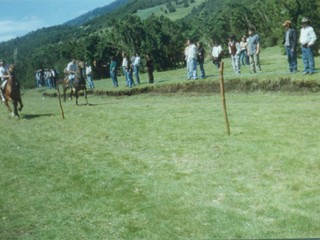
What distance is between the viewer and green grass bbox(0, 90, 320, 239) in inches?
319

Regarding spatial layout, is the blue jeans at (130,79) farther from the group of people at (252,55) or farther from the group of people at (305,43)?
the group of people at (305,43)

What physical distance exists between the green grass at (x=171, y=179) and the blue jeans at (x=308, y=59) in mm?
3821

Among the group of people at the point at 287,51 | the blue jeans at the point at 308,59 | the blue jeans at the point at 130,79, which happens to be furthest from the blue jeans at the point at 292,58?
the blue jeans at the point at 130,79

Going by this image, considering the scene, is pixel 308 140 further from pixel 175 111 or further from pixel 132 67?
pixel 132 67

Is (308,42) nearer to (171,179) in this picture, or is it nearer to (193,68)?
(193,68)

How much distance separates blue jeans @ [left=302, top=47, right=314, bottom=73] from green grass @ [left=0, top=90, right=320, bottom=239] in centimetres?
382

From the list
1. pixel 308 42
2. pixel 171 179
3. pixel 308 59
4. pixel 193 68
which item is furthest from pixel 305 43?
pixel 171 179

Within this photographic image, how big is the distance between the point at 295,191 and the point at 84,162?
5.71 m

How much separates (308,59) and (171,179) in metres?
12.2

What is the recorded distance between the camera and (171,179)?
1025 cm

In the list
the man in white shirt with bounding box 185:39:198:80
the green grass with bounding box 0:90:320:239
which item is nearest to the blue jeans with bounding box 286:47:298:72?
the green grass with bounding box 0:90:320:239

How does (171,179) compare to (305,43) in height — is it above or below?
below

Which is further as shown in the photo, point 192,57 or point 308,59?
point 192,57

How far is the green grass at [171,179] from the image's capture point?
8109 millimetres
